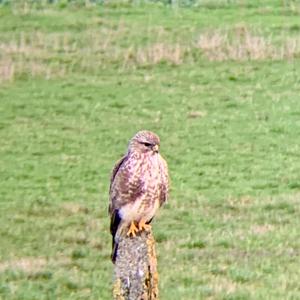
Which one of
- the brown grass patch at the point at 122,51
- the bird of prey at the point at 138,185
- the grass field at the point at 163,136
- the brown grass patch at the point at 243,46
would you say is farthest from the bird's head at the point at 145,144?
the brown grass patch at the point at 243,46

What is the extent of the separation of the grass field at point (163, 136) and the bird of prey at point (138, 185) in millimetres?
2856

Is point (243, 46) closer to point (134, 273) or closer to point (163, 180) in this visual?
point (163, 180)

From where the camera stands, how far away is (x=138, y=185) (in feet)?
19.9

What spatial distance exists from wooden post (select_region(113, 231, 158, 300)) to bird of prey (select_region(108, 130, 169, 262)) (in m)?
0.93

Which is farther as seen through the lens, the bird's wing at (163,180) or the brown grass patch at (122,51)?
the brown grass patch at (122,51)

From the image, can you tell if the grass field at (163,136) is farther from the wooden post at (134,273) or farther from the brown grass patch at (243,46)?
the wooden post at (134,273)

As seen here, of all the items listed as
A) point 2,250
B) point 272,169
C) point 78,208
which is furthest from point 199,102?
point 2,250

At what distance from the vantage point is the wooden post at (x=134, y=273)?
4.57 meters

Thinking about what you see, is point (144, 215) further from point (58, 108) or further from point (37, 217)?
point (58, 108)

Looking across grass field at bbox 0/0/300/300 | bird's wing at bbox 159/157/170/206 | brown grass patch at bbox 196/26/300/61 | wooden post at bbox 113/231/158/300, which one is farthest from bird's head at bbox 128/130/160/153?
brown grass patch at bbox 196/26/300/61

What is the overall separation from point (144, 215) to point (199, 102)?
12425 millimetres

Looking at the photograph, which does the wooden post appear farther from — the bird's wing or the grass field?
the grass field

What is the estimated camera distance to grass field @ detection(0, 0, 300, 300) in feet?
33.1

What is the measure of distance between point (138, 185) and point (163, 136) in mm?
10384
